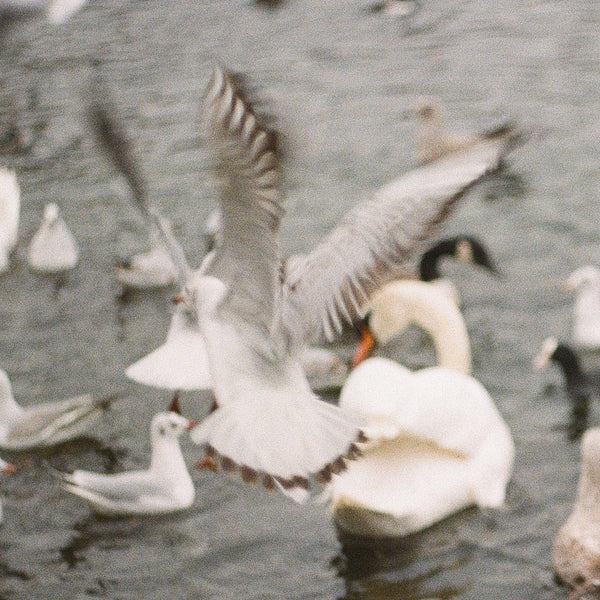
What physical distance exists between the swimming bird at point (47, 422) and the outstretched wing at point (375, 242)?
2.37m

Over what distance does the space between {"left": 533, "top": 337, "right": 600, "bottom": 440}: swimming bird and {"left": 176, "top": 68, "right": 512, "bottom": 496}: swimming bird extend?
2.47 meters

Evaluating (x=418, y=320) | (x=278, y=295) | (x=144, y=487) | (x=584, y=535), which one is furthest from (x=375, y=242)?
(x=418, y=320)

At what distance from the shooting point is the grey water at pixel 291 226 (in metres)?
6.80

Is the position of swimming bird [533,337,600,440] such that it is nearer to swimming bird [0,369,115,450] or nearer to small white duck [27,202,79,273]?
swimming bird [0,369,115,450]

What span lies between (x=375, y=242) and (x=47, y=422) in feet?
9.39

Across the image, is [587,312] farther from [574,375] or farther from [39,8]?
[39,8]

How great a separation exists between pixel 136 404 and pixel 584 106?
6.06 m

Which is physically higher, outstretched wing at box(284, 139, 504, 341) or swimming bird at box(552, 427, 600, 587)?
outstretched wing at box(284, 139, 504, 341)

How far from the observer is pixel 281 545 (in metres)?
6.97

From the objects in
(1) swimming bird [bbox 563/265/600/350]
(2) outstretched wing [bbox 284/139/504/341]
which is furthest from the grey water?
(2) outstretched wing [bbox 284/139/504/341]

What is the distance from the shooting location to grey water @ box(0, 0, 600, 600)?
680 cm

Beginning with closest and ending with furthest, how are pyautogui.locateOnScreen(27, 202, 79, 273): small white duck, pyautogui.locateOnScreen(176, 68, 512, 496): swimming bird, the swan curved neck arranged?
pyautogui.locateOnScreen(176, 68, 512, 496): swimming bird → the swan curved neck → pyautogui.locateOnScreen(27, 202, 79, 273): small white duck

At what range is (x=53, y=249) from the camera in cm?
Result: 1039

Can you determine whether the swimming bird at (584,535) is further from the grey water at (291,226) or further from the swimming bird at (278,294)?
the swimming bird at (278,294)
